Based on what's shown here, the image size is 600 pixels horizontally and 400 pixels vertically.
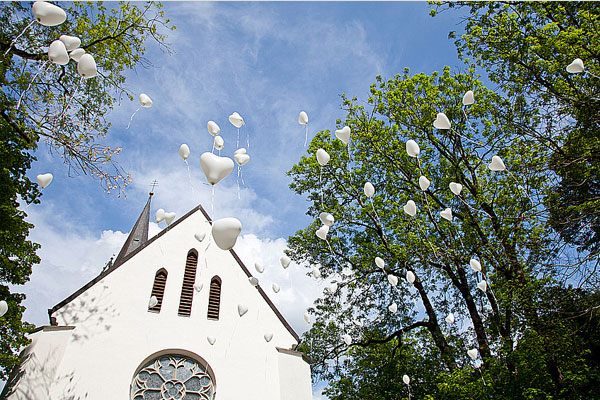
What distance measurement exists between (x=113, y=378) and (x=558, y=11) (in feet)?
53.4

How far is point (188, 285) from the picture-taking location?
39.6ft

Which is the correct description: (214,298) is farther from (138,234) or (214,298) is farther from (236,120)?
(138,234)

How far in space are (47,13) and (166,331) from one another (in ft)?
28.4

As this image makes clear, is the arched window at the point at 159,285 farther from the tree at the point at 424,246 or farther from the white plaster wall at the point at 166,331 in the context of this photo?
the tree at the point at 424,246

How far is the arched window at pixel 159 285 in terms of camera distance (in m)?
11.3

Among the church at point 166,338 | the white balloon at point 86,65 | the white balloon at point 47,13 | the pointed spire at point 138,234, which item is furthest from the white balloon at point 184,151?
the pointed spire at point 138,234

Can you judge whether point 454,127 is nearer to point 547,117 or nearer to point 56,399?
point 547,117

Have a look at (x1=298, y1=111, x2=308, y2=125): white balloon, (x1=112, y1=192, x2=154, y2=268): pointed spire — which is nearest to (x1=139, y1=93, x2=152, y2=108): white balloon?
(x1=298, y1=111, x2=308, y2=125): white balloon

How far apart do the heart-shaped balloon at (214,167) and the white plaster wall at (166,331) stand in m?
7.17

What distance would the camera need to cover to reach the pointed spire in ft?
67.7

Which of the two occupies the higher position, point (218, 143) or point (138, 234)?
point (138, 234)

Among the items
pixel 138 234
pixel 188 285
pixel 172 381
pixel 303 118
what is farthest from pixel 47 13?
pixel 138 234

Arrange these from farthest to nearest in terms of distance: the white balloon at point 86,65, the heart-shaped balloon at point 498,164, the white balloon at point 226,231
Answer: the heart-shaped balloon at point 498,164 < the white balloon at point 86,65 < the white balloon at point 226,231

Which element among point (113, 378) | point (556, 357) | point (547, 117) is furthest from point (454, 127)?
point (113, 378)
